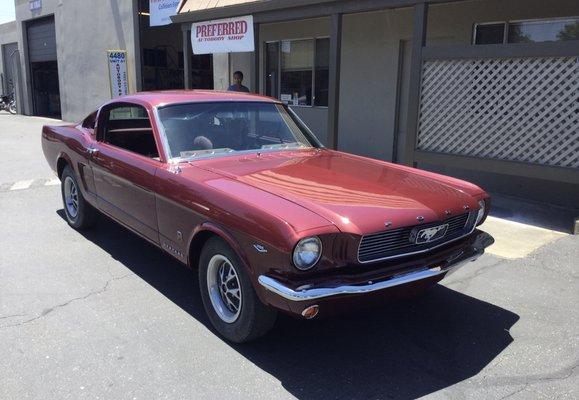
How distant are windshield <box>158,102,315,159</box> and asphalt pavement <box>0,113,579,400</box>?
3.88ft

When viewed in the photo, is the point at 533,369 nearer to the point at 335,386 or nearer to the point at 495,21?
the point at 335,386

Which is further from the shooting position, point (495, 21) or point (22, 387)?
point (495, 21)

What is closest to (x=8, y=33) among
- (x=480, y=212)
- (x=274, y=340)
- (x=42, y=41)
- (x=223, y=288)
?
(x=42, y=41)

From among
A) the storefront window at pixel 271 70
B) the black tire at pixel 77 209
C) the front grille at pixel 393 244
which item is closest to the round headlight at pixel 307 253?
the front grille at pixel 393 244

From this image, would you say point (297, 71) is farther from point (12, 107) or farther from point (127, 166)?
point (12, 107)

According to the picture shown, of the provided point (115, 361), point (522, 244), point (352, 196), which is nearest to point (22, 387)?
point (115, 361)

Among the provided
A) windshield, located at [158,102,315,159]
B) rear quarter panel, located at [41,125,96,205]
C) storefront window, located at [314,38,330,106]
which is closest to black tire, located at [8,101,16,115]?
storefront window, located at [314,38,330,106]

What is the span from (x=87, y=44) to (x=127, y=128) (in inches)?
559

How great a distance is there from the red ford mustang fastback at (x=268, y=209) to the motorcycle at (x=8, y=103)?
949 inches

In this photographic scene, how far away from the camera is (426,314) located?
3893mm

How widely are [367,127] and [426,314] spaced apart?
270 inches

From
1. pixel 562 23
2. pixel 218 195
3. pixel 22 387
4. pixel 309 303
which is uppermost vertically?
pixel 562 23

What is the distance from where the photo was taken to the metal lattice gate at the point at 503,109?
5.94 metres

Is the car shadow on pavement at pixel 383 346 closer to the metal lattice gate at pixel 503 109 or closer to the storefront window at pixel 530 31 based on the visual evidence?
the metal lattice gate at pixel 503 109
